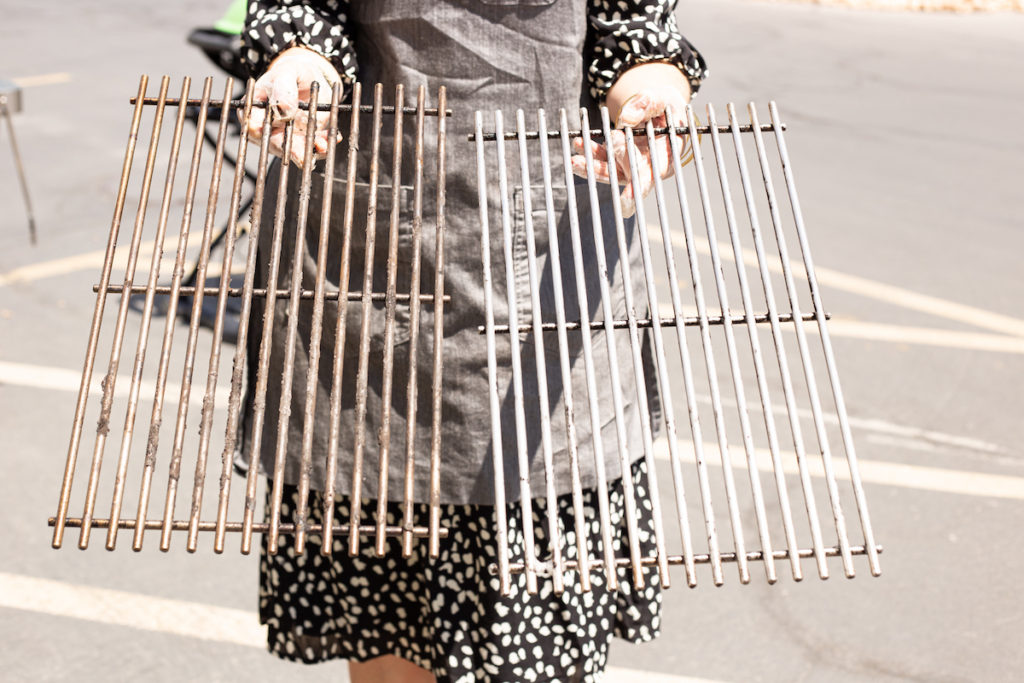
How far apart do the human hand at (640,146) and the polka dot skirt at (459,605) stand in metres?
0.49

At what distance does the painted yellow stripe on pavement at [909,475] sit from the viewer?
3.22 metres

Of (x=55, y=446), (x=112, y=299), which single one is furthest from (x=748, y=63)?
(x=55, y=446)

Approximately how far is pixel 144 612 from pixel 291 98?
68.8 inches

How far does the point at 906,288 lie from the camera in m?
4.65

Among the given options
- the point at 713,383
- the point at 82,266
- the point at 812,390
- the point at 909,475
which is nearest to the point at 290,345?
the point at 713,383

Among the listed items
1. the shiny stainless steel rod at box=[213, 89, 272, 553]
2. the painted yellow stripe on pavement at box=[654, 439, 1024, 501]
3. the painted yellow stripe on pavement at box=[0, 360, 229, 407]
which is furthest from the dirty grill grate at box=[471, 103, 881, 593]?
the painted yellow stripe on pavement at box=[0, 360, 229, 407]

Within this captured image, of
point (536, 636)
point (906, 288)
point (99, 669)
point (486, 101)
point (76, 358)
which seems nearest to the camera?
point (486, 101)

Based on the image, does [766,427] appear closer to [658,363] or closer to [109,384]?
[658,363]

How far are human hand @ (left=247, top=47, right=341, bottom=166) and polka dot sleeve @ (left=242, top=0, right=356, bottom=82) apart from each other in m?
0.05

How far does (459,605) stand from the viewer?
1566mm

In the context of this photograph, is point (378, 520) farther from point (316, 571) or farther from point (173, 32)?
point (173, 32)

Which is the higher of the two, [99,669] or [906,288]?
[906,288]

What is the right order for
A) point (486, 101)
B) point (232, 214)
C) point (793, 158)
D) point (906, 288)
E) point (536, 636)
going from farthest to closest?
point (793, 158), point (906, 288), point (536, 636), point (486, 101), point (232, 214)

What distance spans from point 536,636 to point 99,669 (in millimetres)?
1322
